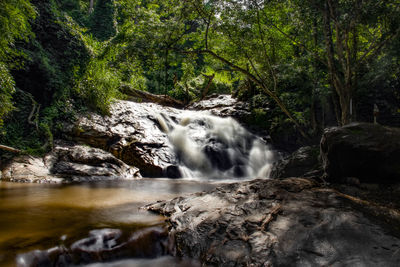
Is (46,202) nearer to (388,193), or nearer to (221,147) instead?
(388,193)

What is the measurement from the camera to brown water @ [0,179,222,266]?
2.13 m

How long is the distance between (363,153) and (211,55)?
16.7 feet

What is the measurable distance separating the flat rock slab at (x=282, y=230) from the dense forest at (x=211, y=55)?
160 inches

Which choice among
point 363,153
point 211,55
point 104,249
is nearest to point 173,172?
point 211,55

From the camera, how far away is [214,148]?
31.3ft

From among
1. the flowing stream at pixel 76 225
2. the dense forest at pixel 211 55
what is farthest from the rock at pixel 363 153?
the flowing stream at pixel 76 225

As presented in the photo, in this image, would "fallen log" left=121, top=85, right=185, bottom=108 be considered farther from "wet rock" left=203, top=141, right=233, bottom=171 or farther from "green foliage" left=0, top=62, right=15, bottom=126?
"green foliage" left=0, top=62, right=15, bottom=126

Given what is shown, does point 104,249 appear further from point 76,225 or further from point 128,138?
point 128,138

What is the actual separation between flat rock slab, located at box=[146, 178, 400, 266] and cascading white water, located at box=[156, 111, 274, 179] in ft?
17.2

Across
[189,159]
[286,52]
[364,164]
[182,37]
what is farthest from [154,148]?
[286,52]

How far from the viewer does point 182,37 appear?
20.1ft

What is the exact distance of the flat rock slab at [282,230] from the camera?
1.79 metres

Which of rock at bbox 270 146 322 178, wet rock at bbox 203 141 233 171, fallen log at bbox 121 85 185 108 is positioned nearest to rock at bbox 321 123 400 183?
rock at bbox 270 146 322 178

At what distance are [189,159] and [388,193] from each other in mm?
6303
